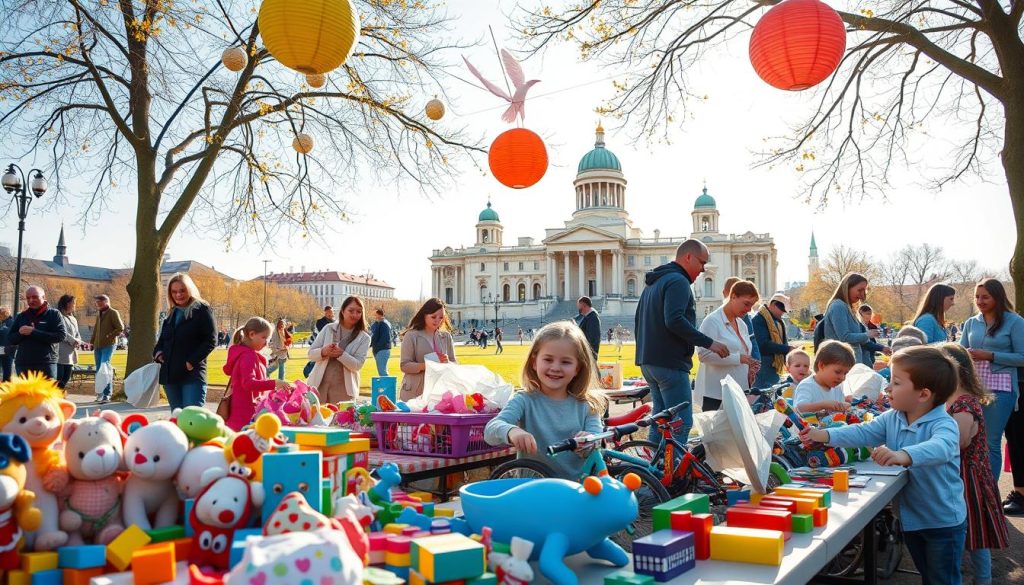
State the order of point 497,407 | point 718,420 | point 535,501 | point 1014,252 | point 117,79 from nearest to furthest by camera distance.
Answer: point 535,501, point 718,420, point 497,407, point 1014,252, point 117,79

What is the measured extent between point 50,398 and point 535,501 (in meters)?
1.11

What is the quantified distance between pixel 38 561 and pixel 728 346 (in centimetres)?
534

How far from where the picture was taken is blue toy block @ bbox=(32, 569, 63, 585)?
54.9 inches

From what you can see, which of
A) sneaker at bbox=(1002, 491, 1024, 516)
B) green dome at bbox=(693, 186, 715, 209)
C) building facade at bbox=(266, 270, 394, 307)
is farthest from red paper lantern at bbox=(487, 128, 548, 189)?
building facade at bbox=(266, 270, 394, 307)

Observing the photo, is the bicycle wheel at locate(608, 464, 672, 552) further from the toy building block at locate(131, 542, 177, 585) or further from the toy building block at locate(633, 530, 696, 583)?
the toy building block at locate(131, 542, 177, 585)

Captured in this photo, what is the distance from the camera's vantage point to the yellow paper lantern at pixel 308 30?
5.04m

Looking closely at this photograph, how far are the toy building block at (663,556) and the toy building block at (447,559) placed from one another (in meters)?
0.42

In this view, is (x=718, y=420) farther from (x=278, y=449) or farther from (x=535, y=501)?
(x=278, y=449)

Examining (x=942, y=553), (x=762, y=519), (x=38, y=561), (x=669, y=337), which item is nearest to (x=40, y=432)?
(x=38, y=561)

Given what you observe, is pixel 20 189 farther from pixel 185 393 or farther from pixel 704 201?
pixel 704 201

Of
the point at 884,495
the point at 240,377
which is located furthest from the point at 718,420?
the point at 240,377

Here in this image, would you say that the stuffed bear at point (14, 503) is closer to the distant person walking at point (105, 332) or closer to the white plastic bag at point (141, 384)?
the white plastic bag at point (141, 384)

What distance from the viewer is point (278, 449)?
1691mm

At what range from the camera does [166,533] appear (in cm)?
156
